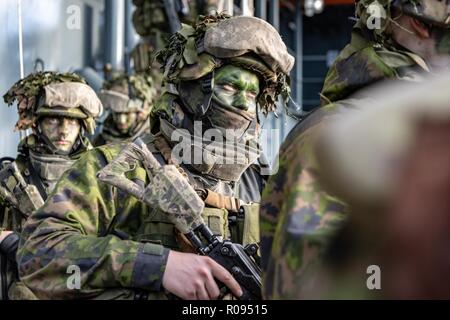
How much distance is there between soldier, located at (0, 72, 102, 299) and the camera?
20.3 feet

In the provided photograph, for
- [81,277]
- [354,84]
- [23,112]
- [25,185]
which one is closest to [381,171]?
[354,84]

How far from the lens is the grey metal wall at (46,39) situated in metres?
9.74

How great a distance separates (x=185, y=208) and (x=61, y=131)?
11.2 feet

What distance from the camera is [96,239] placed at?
371 centimetres

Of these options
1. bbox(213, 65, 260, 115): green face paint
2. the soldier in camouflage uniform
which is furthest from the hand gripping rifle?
the soldier in camouflage uniform

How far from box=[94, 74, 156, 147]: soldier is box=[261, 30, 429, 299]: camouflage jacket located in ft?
26.1

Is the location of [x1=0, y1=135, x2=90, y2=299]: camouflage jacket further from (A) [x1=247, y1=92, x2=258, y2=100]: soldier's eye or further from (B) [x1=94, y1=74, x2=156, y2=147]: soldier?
(B) [x1=94, y1=74, x2=156, y2=147]: soldier

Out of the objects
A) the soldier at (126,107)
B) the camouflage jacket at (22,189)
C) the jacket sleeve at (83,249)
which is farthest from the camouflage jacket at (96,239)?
the soldier at (126,107)

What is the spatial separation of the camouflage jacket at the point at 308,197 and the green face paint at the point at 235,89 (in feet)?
4.67

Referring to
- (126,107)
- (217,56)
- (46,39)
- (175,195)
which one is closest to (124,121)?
(126,107)

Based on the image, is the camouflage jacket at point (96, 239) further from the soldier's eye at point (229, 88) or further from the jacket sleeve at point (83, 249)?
the soldier's eye at point (229, 88)

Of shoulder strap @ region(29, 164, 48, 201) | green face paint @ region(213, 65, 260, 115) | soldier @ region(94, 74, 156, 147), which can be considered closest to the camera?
green face paint @ region(213, 65, 260, 115)

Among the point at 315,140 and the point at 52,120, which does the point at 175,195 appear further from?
the point at 52,120

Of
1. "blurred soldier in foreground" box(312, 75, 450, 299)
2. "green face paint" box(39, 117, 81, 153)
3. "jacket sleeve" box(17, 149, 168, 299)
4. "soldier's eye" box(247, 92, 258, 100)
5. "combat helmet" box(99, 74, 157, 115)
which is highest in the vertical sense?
"combat helmet" box(99, 74, 157, 115)
